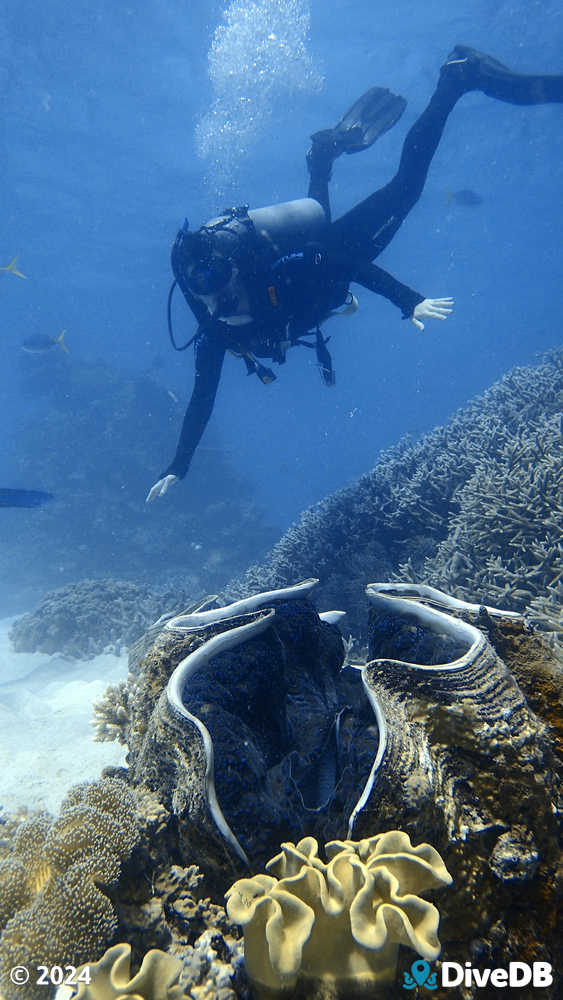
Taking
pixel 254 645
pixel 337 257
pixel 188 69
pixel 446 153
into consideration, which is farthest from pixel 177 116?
pixel 254 645

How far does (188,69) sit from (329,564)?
2283 centimetres

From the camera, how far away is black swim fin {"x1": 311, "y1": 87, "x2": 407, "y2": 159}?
919 centimetres

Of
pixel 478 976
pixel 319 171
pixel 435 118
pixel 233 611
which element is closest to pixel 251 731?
pixel 233 611

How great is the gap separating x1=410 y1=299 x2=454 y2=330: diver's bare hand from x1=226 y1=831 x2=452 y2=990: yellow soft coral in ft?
16.8

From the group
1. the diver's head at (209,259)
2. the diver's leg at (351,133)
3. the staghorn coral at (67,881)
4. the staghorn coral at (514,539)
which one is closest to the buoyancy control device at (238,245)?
the diver's head at (209,259)

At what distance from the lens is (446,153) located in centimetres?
2809

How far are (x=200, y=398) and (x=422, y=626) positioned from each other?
4667mm

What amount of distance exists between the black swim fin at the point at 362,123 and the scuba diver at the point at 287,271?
6.84 feet

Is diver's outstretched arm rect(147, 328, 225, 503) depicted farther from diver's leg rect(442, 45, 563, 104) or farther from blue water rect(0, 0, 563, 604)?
diver's leg rect(442, 45, 563, 104)

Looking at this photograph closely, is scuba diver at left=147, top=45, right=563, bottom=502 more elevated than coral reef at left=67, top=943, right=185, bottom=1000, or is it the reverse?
scuba diver at left=147, top=45, right=563, bottom=502

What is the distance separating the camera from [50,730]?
4414 millimetres

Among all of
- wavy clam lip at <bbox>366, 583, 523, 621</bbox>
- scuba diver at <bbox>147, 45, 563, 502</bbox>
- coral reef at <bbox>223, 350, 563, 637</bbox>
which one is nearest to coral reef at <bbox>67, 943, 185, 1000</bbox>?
wavy clam lip at <bbox>366, 583, 523, 621</bbox>

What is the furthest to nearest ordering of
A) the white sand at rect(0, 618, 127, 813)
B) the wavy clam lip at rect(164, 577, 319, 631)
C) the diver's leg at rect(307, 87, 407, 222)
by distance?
the diver's leg at rect(307, 87, 407, 222), the white sand at rect(0, 618, 127, 813), the wavy clam lip at rect(164, 577, 319, 631)

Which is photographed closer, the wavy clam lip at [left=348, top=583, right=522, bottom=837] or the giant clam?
the giant clam
